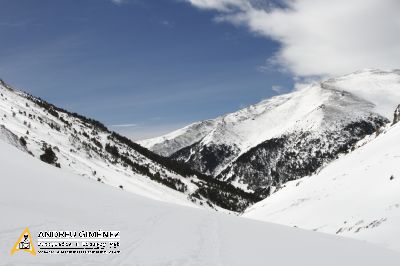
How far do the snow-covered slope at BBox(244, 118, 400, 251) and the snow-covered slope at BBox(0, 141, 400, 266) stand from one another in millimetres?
5002

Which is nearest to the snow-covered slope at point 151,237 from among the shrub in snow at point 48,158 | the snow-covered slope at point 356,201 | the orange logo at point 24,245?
the orange logo at point 24,245

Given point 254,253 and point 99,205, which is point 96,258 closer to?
point 254,253

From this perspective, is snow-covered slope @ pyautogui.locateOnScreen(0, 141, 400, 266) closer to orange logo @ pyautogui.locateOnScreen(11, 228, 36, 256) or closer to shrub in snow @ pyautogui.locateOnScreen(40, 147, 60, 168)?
orange logo @ pyautogui.locateOnScreen(11, 228, 36, 256)

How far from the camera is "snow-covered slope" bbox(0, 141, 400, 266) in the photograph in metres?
9.99

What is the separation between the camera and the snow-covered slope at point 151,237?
32.8 feet

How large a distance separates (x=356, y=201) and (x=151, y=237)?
1785cm

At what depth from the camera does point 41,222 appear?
37.3 ft

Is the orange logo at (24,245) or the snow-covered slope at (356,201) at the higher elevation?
the snow-covered slope at (356,201)

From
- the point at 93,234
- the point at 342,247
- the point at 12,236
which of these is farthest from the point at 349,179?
the point at 12,236

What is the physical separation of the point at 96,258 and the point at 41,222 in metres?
2.81

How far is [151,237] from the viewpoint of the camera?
498 inches

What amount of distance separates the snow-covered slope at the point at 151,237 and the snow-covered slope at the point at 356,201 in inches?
197

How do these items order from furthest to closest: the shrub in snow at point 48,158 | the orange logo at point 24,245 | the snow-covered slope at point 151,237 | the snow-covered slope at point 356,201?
the shrub in snow at point 48,158
the snow-covered slope at point 356,201
the snow-covered slope at point 151,237
the orange logo at point 24,245

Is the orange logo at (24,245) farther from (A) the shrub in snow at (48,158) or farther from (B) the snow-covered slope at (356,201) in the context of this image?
(A) the shrub in snow at (48,158)
